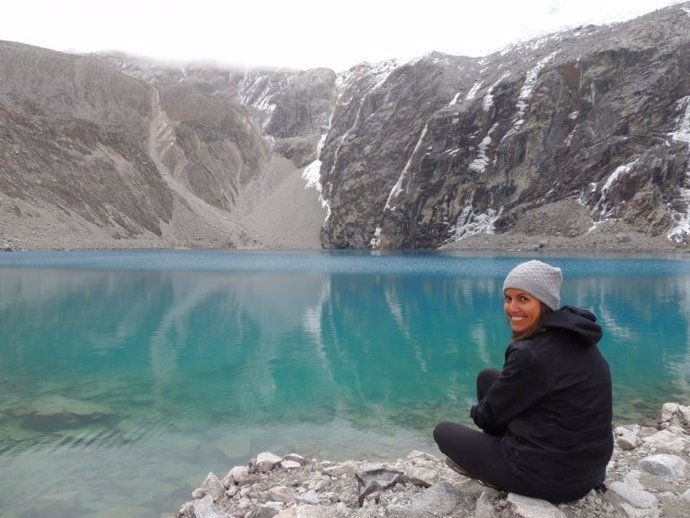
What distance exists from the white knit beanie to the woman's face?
62 millimetres

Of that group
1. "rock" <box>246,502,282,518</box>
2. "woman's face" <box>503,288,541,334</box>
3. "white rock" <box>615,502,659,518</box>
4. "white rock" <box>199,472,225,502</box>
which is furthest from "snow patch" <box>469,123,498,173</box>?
"woman's face" <box>503,288,541,334</box>

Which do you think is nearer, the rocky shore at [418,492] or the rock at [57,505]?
the rocky shore at [418,492]

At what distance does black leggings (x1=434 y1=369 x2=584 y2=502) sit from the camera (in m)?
4.46

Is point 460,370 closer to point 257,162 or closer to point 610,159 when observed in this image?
point 610,159

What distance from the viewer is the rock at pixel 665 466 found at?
5.96 meters

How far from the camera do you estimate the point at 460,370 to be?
53.1 ft

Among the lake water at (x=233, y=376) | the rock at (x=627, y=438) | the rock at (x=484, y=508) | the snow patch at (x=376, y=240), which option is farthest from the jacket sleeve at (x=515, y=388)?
the snow patch at (x=376, y=240)

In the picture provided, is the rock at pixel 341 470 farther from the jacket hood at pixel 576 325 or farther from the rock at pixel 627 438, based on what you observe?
the jacket hood at pixel 576 325

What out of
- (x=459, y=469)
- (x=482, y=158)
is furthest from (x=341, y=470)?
(x=482, y=158)

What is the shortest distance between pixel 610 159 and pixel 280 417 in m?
99.2

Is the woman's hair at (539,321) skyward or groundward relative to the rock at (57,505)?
skyward

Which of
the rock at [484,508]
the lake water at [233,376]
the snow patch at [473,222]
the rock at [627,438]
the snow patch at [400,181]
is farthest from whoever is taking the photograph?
the snow patch at [400,181]

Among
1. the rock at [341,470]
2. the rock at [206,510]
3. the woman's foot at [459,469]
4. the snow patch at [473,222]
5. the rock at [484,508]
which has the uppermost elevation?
the woman's foot at [459,469]

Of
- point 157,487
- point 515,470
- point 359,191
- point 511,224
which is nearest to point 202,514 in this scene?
point 157,487
